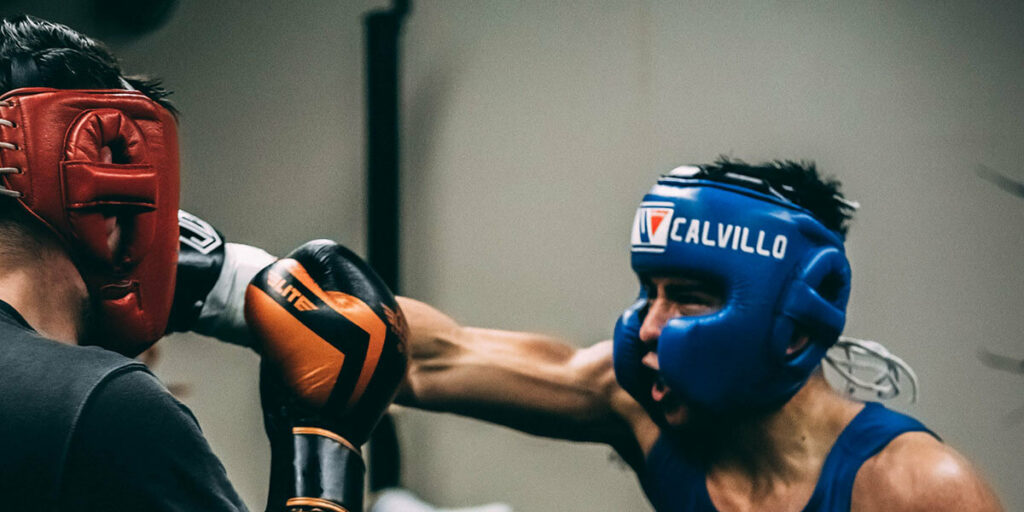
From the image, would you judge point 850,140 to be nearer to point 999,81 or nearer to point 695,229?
point 999,81

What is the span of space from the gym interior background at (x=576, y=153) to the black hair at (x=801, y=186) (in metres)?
0.82

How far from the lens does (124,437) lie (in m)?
0.88

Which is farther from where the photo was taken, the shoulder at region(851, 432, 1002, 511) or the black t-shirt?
the shoulder at region(851, 432, 1002, 511)

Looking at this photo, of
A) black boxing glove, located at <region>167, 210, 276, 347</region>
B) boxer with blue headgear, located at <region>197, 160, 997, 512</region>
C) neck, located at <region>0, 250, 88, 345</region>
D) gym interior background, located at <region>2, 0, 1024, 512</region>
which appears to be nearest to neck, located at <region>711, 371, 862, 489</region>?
boxer with blue headgear, located at <region>197, 160, 997, 512</region>

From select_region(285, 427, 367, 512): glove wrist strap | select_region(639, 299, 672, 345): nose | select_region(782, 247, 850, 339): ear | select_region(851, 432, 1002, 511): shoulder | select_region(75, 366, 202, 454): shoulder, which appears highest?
select_region(75, 366, 202, 454): shoulder

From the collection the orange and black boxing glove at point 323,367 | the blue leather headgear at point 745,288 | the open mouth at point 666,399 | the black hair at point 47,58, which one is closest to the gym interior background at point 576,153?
the open mouth at point 666,399

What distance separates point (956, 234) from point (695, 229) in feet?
4.16

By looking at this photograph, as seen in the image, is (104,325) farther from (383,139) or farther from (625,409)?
(383,139)

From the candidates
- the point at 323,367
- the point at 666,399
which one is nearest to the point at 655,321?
the point at 666,399

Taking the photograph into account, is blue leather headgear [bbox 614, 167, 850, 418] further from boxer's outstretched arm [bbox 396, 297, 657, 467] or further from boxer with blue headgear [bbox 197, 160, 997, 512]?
boxer's outstretched arm [bbox 396, 297, 657, 467]

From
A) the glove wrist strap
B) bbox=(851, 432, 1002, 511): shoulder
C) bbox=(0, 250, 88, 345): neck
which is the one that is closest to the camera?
bbox=(0, 250, 88, 345): neck

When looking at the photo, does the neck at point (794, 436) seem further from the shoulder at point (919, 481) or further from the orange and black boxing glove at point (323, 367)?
the orange and black boxing glove at point (323, 367)

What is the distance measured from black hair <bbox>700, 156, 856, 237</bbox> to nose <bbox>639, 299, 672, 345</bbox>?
0.84 ft

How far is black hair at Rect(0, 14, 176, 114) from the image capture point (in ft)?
3.44
